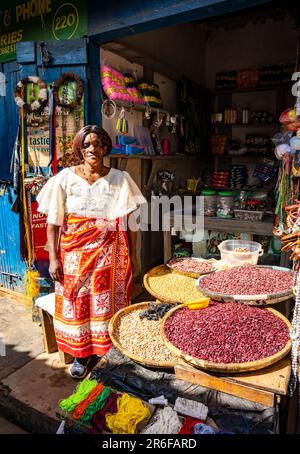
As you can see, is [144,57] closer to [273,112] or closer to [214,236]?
[214,236]

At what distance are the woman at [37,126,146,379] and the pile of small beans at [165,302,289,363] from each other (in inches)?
28.5

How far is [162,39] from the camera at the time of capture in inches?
185

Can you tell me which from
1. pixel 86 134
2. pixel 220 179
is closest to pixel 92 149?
pixel 86 134

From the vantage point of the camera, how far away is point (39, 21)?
3.53m

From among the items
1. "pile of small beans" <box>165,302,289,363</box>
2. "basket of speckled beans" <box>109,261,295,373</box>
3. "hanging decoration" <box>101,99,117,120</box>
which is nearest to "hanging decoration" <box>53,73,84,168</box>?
"hanging decoration" <box>101,99,117,120</box>

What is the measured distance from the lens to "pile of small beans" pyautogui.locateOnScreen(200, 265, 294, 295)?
2207 millimetres

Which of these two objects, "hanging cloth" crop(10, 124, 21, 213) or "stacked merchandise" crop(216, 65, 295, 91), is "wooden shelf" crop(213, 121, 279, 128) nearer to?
"stacked merchandise" crop(216, 65, 295, 91)

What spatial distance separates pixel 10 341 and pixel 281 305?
2.36m

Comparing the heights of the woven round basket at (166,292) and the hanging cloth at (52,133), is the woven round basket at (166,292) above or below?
below

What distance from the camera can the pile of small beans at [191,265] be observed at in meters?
3.02

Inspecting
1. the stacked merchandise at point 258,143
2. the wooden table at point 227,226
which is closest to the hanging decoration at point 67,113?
the wooden table at point 227,226

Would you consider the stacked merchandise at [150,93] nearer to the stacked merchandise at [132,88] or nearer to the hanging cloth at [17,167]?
the stacked merchandise at [132,88]

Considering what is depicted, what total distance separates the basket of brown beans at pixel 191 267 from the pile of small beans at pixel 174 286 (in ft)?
0.14
